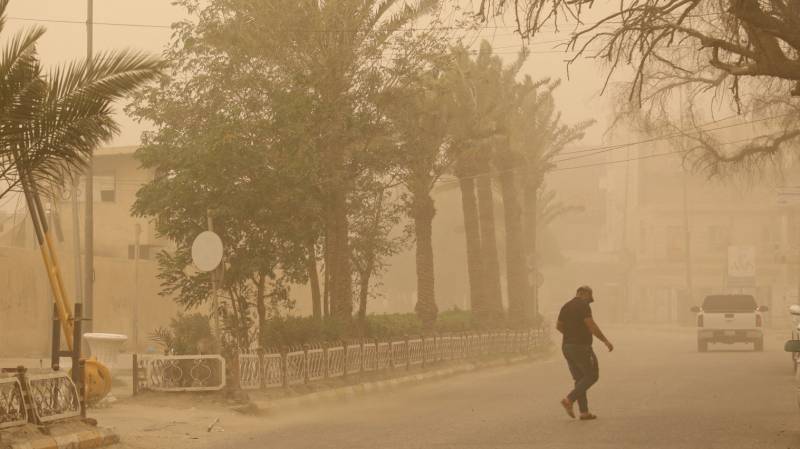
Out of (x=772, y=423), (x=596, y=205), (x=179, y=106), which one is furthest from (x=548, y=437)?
(x=596, y=205)

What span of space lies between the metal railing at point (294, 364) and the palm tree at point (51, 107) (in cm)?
636

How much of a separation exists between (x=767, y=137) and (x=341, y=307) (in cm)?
1164

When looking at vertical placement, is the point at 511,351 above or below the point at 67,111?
below

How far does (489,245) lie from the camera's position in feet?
147

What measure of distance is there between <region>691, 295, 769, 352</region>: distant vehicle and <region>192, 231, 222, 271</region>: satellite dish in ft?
85.5

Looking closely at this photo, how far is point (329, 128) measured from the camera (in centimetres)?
2667

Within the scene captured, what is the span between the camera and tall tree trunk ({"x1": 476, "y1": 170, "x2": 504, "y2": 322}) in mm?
43875

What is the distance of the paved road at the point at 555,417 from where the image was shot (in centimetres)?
1458

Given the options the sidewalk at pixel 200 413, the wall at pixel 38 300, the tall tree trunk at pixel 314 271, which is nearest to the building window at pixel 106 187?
the wall at pixel 38 300

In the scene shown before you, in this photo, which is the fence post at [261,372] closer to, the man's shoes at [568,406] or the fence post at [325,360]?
the fence post at [325,360]

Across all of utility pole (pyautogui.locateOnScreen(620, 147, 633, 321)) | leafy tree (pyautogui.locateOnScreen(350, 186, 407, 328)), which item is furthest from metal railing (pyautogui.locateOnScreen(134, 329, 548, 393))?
utility pole (pyautogui.locateOnScreen(620, 147, 633, 321))

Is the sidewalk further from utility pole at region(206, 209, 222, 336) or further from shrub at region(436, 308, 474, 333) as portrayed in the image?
shrub at region(436, 308, 474, 333)

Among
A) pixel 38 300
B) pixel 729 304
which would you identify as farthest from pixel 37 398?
pixel 729 304

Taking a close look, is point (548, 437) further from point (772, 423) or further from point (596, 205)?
point (596, 205)
